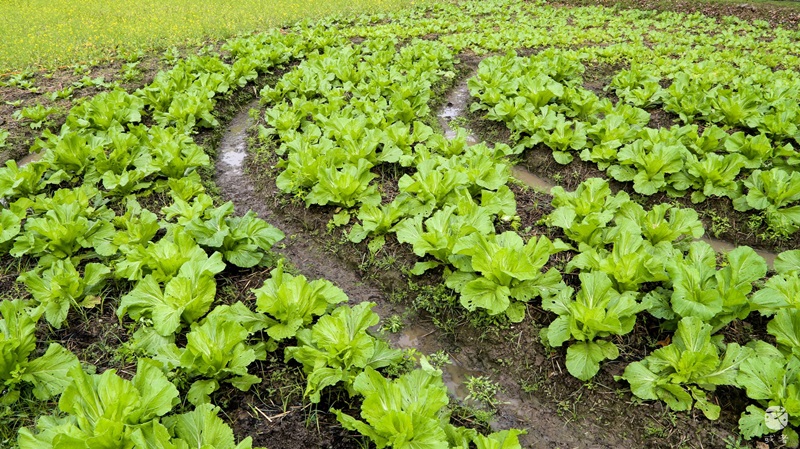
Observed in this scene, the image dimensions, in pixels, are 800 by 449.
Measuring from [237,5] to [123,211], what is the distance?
51.9ft

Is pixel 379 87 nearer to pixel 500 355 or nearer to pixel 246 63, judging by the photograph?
pixel 246 63

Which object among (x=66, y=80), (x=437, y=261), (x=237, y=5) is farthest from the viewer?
(x=237, y=5)

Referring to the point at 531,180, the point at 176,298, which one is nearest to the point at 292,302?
the point at 176,298

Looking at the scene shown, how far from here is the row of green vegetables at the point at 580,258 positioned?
3.22 metres

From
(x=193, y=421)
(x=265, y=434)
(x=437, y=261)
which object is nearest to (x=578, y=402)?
(x=437, y=261)

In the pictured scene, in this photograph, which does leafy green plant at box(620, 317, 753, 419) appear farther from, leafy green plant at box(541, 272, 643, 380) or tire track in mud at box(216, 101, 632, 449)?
tire track in mud at box(216, 101, 632, 449)

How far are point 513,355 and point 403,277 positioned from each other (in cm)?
135

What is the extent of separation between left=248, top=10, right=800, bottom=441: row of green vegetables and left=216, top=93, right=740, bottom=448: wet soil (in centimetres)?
15

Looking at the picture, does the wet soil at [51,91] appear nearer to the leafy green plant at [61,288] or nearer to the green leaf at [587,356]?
the leafy green plant at [61,288]

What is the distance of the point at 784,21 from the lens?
618 inches

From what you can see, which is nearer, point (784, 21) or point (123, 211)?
point (123, 211)

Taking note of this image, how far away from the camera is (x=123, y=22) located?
14.9 metres

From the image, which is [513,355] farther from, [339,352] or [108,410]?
[108,410]

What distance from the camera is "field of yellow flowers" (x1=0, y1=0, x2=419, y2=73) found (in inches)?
465
